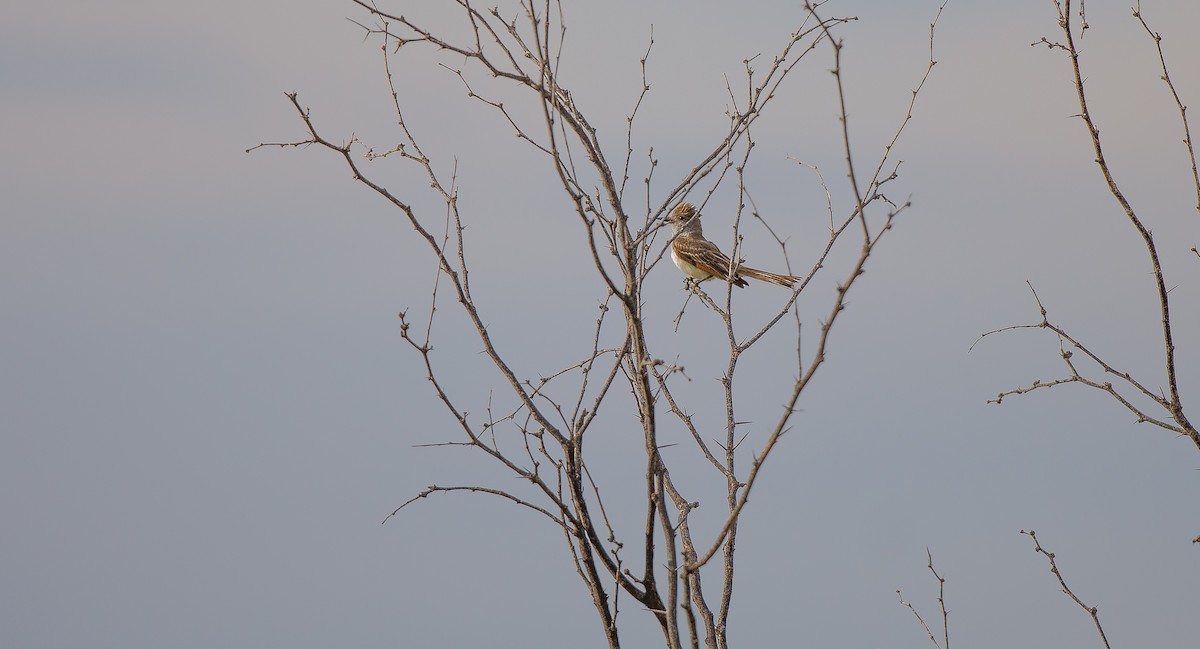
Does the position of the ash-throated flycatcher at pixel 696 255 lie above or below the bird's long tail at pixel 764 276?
above

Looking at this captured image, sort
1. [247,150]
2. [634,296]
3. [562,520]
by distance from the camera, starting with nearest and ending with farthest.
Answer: [634,296] → [562,520] → [247,150]

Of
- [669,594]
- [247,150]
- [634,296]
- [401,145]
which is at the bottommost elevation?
[669,594]

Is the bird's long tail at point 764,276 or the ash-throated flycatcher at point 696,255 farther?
the ash-throated flycatcher at point 696,255

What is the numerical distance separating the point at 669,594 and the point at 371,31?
2.21m

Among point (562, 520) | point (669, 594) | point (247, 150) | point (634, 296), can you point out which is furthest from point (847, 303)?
point (247, 150)

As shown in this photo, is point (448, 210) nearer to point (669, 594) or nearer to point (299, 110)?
point (299, 110)

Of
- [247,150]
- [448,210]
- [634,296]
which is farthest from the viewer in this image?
Answer: [448,210]

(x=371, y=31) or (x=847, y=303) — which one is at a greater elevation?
(x=371, y=31)

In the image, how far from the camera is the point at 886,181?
4.29m

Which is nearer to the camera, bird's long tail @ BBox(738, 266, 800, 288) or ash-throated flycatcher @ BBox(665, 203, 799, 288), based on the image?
bird's long tail @ BBox(738, 266, 800, 288)

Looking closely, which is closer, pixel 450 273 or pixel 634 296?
pixel 634 296

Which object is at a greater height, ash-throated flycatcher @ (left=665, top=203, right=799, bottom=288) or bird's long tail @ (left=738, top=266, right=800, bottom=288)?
ash-throated flycatcher @ (left=665, top=203, right=799, bottom=288)

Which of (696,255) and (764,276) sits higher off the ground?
(696,255)

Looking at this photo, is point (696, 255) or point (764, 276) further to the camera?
point (696, 255)
